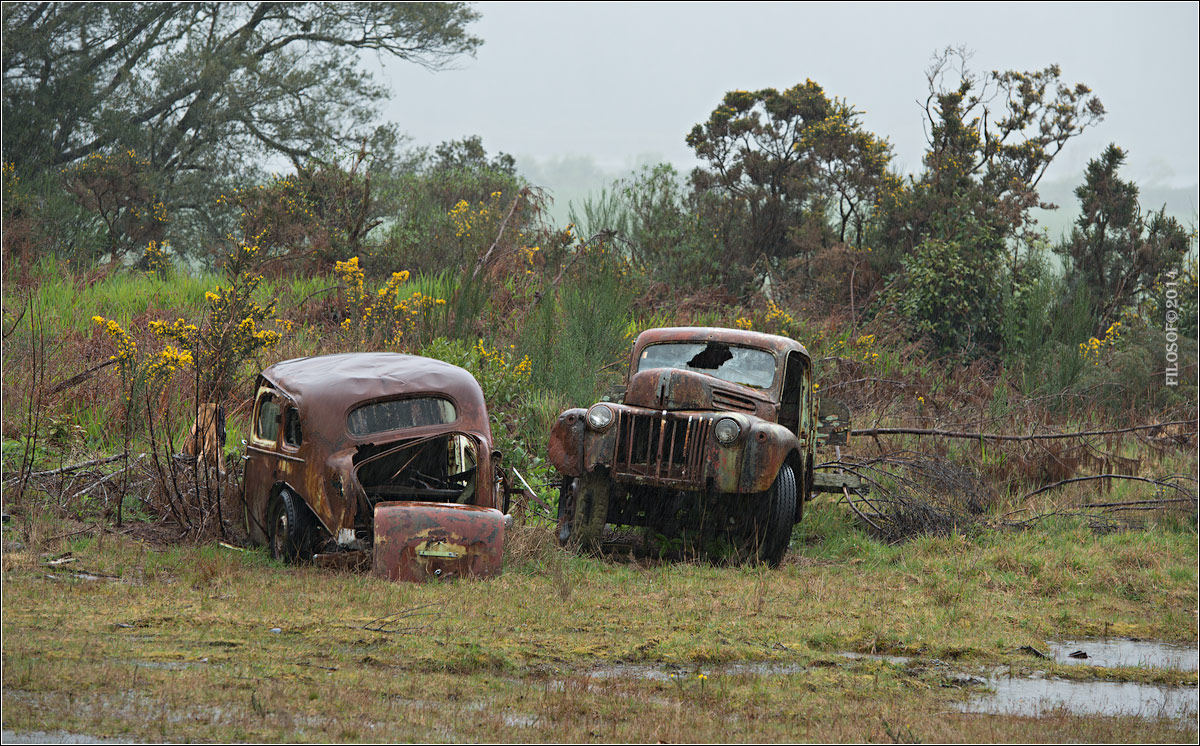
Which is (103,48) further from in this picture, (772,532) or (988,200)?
(772,532)

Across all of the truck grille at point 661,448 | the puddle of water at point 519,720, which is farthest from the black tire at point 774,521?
the puddle of water at point 519,720

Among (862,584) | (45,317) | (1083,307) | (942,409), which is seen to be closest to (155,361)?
(45,317)

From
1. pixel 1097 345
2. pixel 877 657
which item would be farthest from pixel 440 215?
pixel 877 657

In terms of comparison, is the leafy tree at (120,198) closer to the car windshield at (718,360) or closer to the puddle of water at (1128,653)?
the car windshield at (718,360)

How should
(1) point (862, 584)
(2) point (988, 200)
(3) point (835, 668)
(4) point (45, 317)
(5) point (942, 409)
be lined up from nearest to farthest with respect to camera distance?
(3) point (835, 668)
(1) point (862, 584)
(4) point (45, 317)
(5) point (942, 409)
(2) point (988, 200)

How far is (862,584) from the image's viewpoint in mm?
8961

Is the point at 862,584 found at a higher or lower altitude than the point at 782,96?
lower

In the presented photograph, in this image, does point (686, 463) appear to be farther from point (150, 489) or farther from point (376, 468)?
point (150, 489)

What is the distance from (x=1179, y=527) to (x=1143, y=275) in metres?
Result: 14.5

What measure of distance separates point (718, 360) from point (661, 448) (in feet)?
5.88

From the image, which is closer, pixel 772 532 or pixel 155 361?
pixel 772 532

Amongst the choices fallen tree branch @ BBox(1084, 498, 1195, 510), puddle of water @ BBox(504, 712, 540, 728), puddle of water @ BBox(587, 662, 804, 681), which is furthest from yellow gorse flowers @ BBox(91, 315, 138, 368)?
fallen tree branch @ BBox(1084, 498, 1195, 510)

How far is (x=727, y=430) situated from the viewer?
9242 millimetres

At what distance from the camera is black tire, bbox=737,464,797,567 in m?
9.43
